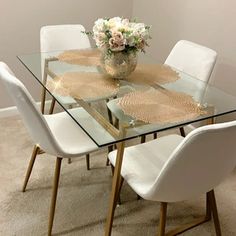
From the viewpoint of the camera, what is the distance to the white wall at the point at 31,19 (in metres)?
2.75

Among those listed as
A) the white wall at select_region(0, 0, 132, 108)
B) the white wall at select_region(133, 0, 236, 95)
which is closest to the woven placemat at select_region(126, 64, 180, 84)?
the white wall at select_region(133, 0, 236, 95)

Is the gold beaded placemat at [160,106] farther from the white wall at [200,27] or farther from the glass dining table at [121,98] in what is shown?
the white wall at [200,27]

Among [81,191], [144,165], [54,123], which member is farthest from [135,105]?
[81,191]

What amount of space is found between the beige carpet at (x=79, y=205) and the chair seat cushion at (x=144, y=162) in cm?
44

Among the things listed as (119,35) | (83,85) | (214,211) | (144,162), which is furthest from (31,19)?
(214,211)

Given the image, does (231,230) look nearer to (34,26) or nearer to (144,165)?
(144,165)

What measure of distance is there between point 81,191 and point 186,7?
166 cm

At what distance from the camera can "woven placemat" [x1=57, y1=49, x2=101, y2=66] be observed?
2.17 m

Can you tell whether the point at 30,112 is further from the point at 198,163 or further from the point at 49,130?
the point at 198,163

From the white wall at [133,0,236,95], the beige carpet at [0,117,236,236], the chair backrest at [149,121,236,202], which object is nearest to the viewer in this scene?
the chair backrest at [149,121,236,202]

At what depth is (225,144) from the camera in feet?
4.07

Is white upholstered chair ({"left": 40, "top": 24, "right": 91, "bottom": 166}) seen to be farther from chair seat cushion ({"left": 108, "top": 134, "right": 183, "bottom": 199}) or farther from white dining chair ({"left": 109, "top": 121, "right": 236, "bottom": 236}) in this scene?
white dining chair ({"left": 109, "top": 121, "right": 236, "bottom": 236})

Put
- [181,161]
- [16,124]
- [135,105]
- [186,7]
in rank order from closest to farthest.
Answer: [181,161] → [135,105] → [186,7] → [16,124]

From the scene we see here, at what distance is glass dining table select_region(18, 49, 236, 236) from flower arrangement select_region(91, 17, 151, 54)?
0.16m
